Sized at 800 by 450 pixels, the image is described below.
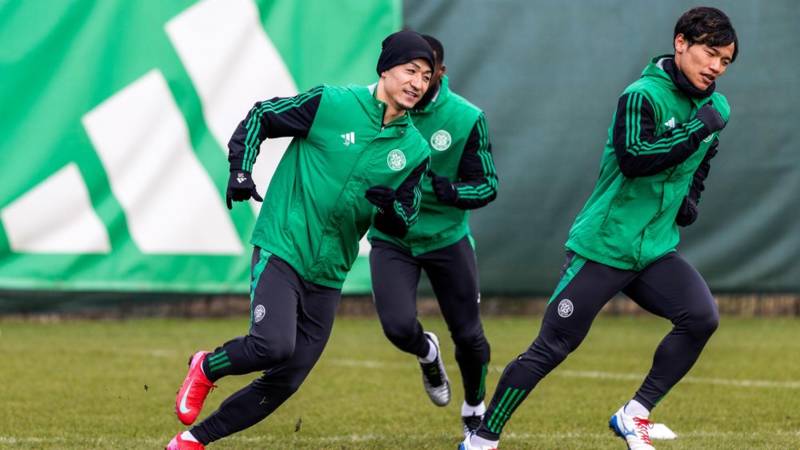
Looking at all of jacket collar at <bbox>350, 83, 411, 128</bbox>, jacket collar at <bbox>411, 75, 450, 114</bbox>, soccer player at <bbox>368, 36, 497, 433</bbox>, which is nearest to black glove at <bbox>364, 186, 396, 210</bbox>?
jacket collar at <bbox>350, 83, 411, 128</bbox>

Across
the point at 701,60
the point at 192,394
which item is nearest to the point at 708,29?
the point at 701,60

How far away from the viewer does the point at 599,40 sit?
1275 cm

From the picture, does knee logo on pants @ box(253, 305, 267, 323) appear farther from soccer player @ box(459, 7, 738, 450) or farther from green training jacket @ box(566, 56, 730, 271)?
green training jacket @ box(566, 56, 730, 271)

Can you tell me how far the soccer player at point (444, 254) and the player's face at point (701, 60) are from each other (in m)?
1.33

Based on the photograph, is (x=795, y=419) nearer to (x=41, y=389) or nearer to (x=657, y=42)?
(x=41, y=389)

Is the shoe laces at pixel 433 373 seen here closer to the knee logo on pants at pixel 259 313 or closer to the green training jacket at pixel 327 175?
the green training jacket at pixel 327 175

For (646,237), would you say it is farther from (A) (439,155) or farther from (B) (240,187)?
(B) (240,187)

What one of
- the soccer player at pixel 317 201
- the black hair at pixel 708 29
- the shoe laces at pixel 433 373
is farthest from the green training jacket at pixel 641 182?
the shoe laces at pixel 433 373

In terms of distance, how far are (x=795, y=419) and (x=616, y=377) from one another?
→ 213cm

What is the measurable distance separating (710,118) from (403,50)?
1.38 metres

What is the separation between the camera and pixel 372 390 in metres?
9.22

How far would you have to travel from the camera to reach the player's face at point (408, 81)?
6137 millimetres

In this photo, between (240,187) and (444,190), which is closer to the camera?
(240,187)

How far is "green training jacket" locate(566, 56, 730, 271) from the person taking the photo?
625 centimetres
